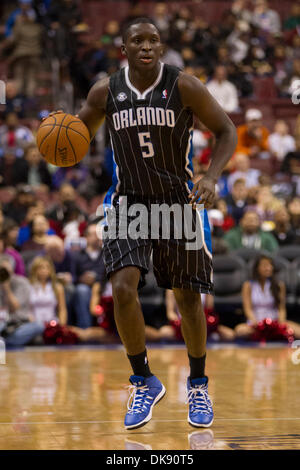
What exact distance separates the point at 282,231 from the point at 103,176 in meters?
3.10

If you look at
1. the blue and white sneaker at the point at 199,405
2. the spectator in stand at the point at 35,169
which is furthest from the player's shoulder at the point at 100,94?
the spectator in stand at the point at 35,169

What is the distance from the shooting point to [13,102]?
13008mm

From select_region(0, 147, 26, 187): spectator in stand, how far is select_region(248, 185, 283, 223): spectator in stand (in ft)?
10.8

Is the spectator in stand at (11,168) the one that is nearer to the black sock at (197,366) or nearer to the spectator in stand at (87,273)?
the spectator in stand at (87,273)

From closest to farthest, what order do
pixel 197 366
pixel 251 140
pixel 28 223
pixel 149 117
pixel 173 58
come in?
pixel 149 117, pixel 197 366, pixel 28 223, pixel 251 140, pixel 173 58

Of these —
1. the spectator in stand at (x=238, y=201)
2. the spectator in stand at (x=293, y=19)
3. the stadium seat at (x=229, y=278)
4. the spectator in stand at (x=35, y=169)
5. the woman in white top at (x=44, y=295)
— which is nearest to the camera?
the woman in white top at (x=44, y=295)

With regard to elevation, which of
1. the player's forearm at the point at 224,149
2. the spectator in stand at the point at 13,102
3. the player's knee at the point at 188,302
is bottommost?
the player's knee at the point at 188,302

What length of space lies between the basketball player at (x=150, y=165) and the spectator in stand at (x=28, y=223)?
5.51 metres

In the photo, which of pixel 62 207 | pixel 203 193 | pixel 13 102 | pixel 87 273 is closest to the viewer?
pixel 203 193

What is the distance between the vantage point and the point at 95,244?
916 cm

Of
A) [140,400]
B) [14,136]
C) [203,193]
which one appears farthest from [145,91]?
[14,136]

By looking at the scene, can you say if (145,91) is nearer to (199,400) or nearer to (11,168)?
(199,400)

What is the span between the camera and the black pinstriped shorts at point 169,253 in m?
4.02

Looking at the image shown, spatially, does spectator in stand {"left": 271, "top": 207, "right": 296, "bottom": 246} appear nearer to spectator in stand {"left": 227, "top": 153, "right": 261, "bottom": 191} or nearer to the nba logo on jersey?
spectator in stand {"left": 227, "top": 153, "right": 261, "bottom": 191}
